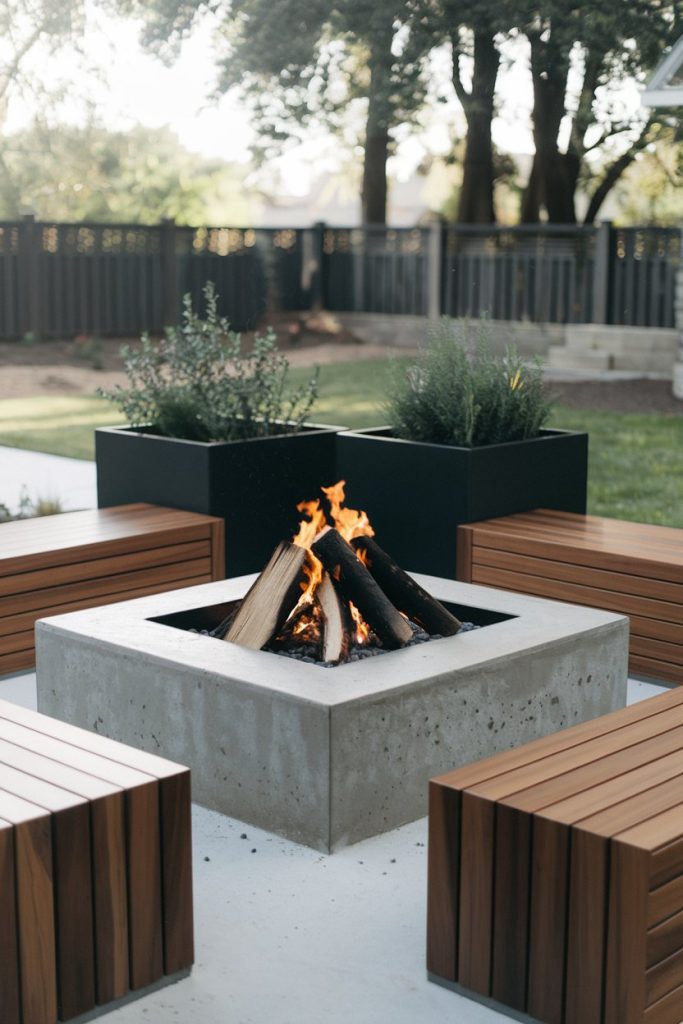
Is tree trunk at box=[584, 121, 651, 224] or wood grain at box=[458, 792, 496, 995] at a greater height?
tree trunk at box=[584, 121, 651, 224]

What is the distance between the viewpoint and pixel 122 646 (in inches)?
143

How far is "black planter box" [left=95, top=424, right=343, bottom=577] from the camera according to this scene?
5277 mm

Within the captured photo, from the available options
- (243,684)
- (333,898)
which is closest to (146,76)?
(243,684)

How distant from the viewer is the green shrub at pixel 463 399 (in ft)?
17.9

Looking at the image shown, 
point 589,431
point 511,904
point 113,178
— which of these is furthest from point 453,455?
point 113,178

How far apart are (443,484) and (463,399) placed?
420 millimetres

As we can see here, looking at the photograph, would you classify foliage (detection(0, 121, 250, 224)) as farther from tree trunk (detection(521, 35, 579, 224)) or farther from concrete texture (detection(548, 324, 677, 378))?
concrete texture (detection(548, 324, 677, 378))

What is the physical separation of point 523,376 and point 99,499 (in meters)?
1.86

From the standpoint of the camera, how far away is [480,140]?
9133mm

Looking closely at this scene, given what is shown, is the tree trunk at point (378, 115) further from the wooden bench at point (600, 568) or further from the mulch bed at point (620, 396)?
the wooden bench at point (600, 568)

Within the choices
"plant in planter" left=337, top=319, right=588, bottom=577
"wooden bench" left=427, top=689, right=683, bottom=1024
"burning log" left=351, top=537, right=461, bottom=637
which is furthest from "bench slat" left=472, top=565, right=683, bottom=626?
"wooden bench" left=427, top=689, right=683, bottom=1024

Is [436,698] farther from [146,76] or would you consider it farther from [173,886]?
[146,76]

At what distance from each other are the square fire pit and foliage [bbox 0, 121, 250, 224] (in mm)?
4621

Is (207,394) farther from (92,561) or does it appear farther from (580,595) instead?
(580,595)
